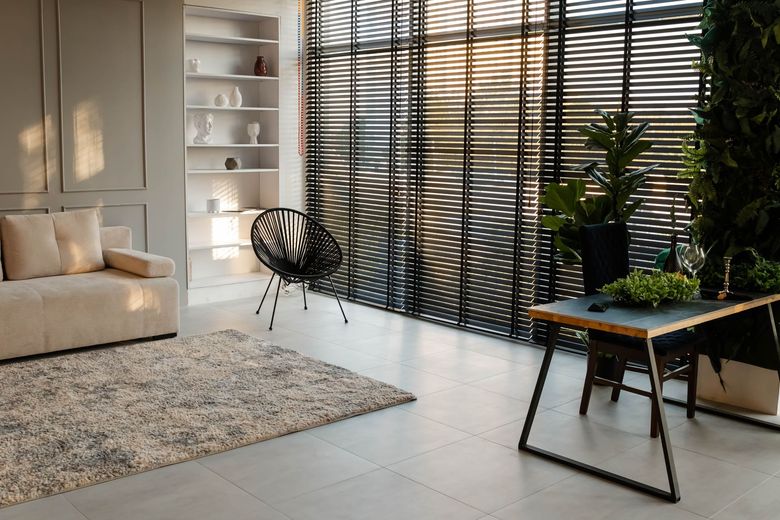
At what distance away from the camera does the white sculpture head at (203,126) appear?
7.09 meters

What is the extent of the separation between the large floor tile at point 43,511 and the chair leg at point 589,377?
2355 millimetres

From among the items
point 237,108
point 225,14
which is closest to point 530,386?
point 237,108

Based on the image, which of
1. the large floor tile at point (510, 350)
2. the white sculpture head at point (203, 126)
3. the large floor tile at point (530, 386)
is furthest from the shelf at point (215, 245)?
the large floor tile at point (530, 386)

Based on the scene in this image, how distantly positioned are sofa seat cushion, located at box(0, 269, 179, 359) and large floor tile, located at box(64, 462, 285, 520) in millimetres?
2056

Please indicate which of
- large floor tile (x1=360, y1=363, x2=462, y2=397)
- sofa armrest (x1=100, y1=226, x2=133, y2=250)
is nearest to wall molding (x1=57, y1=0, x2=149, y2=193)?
sofa armrest (x1=100, y1=226, x2=133, y2=250)

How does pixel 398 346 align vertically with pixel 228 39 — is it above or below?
below

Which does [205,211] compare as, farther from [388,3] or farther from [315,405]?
[315,405]

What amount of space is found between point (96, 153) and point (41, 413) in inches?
105

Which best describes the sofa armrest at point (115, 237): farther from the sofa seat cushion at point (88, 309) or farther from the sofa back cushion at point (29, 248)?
the sofa back cushion at point (29, 248)

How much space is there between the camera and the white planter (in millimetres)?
4387

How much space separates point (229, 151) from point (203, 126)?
0.45 metres

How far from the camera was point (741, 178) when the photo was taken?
4344mm

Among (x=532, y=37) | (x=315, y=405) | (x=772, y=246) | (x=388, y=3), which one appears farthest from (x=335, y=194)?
(x=772, y=246)

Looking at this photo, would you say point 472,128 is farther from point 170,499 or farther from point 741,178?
point 170,499
